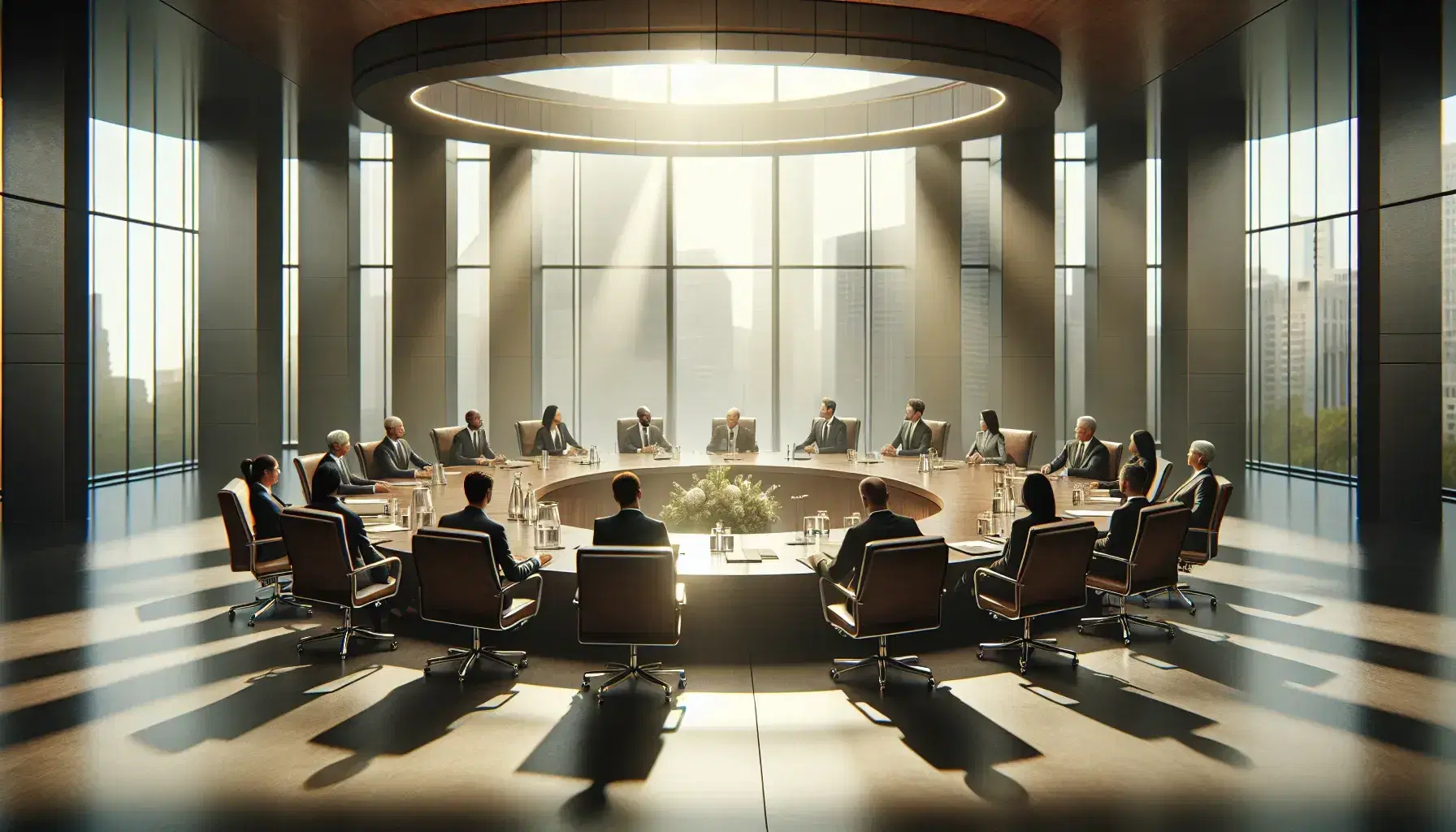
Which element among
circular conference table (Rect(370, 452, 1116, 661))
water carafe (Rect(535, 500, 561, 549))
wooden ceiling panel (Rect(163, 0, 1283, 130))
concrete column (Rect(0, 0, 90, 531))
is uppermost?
wooden ceiling panel (Rect(163, 0, 1283, 130))

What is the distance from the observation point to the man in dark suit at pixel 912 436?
999 centimetres

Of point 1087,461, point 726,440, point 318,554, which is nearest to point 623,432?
point 726,440

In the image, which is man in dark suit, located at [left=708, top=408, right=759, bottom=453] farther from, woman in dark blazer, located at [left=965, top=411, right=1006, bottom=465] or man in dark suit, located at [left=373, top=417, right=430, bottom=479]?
man in dark suit, located at [left=373, top=417, right=430, bottom=479]

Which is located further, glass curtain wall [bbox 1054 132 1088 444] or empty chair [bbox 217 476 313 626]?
glass curtain wall [bbox 1054 132 1088 444]

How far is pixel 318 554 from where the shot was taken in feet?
17.0

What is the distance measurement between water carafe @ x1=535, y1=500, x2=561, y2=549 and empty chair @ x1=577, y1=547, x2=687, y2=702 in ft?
3.85

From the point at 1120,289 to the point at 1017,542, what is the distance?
903 centimetres

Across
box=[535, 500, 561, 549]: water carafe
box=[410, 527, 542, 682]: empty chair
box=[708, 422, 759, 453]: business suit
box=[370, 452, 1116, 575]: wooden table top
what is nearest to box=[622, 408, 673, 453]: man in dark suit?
box=[370, 452, 1116, 575]: wooden table top

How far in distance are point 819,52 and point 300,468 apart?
18.1 feet

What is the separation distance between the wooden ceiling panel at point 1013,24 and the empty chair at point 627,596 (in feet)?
16.2

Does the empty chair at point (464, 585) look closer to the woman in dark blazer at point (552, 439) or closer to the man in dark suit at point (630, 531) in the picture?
the man in dark suit at point (630, 531)

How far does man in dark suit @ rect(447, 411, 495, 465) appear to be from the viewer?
30.8 ft

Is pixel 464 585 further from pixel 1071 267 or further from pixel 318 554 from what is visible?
pixel 1071 267

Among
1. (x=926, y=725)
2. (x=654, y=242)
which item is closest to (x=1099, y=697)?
(x=926, y=725)
